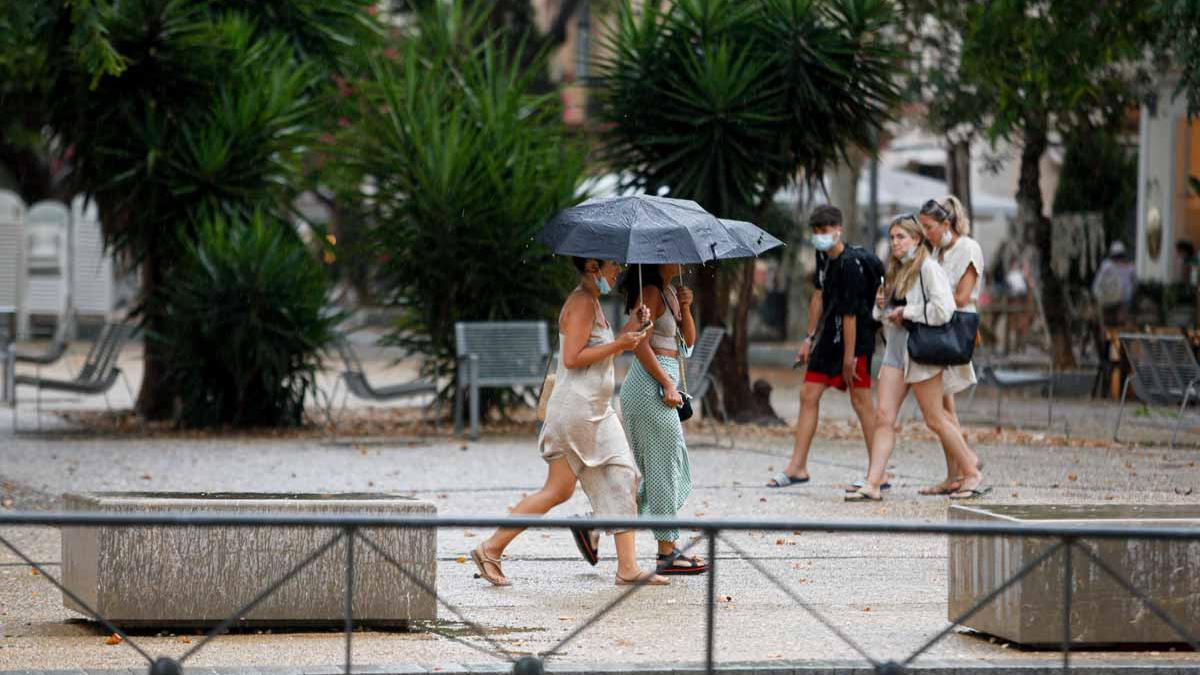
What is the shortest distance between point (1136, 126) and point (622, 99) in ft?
53.1

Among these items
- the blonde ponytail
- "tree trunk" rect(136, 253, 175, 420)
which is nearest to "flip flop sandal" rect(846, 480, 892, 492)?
the blonde ponytail

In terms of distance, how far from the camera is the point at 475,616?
748 centimetres

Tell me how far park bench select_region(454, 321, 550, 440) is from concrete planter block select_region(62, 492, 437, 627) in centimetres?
892

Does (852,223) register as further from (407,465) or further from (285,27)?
(407,465)

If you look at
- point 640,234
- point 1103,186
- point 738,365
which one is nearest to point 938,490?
point 640,234

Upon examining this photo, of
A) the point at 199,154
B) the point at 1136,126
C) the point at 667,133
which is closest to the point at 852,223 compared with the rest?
the point at 1136,126

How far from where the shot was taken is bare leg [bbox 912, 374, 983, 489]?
1108cm

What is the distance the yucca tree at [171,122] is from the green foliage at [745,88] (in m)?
3.20

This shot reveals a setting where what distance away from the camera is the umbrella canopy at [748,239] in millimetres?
8719

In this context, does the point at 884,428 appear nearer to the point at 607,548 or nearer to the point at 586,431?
the point at 607,548

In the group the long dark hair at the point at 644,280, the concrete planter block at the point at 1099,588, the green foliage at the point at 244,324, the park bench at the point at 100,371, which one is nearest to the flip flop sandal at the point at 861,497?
the long dark hair at the point at 644,280

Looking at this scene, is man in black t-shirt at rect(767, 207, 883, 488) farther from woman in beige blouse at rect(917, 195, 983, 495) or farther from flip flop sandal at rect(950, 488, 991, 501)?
flip flop sandal at rect(950, 488, 991, 501)

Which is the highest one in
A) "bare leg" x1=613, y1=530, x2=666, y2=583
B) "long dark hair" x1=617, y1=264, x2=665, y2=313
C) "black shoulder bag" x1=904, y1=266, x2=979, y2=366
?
"long dark hair" x1=617, y1=264, x2=665, y2=313

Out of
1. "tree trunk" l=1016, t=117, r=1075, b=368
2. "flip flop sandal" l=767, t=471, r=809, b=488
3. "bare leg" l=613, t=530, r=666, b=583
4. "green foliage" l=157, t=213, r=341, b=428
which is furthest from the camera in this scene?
"tree trunk" l=1016, t=117, r=1075, b=368
